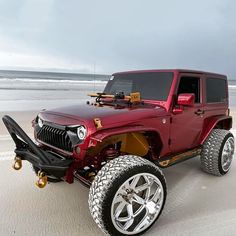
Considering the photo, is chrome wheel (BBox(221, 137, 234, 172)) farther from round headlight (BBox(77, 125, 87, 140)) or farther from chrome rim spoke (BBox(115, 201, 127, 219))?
round headlight (BBox(77, 125, 87, 140))

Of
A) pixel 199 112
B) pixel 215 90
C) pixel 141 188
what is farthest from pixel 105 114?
pixel 215 90

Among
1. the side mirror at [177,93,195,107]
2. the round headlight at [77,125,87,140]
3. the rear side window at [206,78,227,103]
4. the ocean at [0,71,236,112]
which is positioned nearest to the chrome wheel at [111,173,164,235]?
the round headlight at [77,125,87,140]

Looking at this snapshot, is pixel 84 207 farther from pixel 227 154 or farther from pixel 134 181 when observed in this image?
pixel 227 154

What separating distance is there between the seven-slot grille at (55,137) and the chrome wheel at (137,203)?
79 cm

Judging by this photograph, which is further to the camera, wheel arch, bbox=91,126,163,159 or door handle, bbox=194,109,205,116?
A: door handle, bbox=194,109,205,116

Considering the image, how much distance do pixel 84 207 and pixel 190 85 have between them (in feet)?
8.07

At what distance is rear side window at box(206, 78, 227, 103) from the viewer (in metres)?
4.38

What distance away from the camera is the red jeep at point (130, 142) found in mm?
2635

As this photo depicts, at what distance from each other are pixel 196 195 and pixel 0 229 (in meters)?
2.60

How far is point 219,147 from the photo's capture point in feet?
13.6

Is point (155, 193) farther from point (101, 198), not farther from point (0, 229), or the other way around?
point (0, 229)

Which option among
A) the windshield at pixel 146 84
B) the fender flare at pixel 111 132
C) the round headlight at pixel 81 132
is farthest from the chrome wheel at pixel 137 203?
the windshield at pixel 146 84

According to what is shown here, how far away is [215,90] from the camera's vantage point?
15.1 ft

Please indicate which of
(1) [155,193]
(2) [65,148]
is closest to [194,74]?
(1) [155,193]
